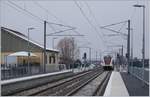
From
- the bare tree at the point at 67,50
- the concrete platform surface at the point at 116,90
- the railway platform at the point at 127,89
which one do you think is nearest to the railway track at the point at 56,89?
the concrete platform surface at the point at 116,90

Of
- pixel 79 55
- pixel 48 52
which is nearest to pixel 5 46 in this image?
pixel 48 52

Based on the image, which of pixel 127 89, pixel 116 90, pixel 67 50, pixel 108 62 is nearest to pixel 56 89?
pixel 116 90

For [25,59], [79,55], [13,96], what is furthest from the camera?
[79,55]

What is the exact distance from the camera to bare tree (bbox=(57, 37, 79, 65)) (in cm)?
11856

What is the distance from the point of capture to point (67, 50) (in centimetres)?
12712

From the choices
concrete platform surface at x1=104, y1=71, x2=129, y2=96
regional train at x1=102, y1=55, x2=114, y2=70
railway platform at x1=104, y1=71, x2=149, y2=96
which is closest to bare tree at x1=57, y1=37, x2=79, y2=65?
regional train at x1=102, y1=55, x2=114, y2=70

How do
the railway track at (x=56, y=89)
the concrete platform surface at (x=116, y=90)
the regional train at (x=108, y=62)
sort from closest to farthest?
the concrete platform surface at (x=116, y=90) → the railway track at (x=56, y=89) → the regional train at (x=108, y=62)

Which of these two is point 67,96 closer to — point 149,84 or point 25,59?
point 149,84

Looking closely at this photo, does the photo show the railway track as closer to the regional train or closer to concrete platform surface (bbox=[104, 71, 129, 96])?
concrete platform surface (bbox=[104, 71, 129, 96])

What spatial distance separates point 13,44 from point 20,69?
1476 inches

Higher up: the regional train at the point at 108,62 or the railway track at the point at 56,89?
the regional train at the point at 108,62

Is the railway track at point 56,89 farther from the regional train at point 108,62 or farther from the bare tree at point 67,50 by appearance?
the bare tree at point 67,50

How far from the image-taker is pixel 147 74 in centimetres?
3028

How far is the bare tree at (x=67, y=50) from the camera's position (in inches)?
4668
